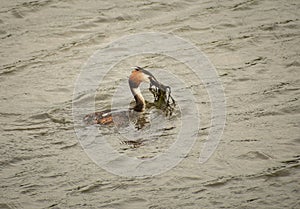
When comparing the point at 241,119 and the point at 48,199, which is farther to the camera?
A: the point at 241,119

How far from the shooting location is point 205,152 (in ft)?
22.1

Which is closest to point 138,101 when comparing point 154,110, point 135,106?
point 135,106

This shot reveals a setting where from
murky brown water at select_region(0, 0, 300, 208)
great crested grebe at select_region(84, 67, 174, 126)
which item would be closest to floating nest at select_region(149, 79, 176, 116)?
great crested grebe at select_region(84, 67, 174, 126)

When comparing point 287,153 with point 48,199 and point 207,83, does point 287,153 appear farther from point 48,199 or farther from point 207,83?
point 48,199

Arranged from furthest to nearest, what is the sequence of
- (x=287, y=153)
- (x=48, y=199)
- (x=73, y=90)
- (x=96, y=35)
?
(x=96, y=35) < (x=73, y=90) < (x=287, y=153) < (x=48, y=199)

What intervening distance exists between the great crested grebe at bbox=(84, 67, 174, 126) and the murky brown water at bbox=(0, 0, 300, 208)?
14cm

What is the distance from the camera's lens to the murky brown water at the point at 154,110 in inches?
241

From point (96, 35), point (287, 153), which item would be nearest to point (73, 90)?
point (96, 35)

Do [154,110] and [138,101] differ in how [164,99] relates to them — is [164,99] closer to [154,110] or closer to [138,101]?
[154,110]

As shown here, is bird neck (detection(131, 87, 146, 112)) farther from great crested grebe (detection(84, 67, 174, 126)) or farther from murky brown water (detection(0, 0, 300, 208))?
murky brown water (detection(0, 0, 300, 208))

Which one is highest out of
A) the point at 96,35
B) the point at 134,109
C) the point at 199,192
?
the point at 96,35

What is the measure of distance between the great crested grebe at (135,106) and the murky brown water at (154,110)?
0.14m

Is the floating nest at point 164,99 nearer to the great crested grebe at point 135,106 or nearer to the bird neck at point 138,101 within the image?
the great crested grebe at point 135,106

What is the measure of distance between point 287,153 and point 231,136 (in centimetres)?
67
